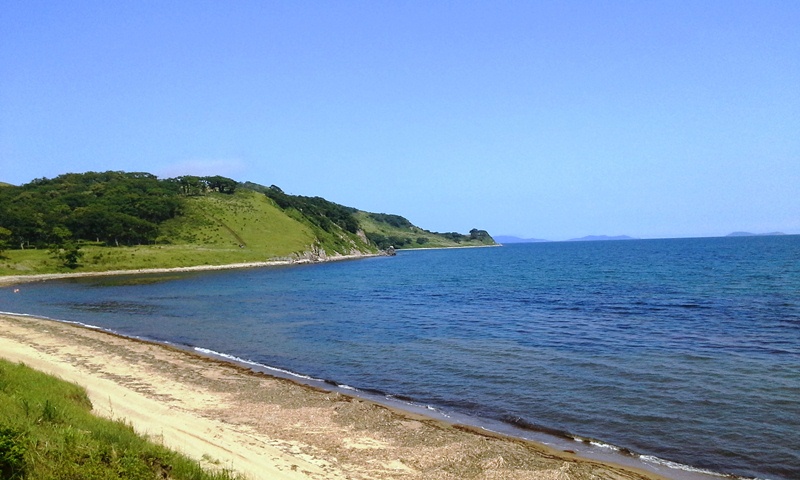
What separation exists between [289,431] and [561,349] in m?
19.7

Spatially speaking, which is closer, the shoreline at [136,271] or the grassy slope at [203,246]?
the shoreline at [136,271]

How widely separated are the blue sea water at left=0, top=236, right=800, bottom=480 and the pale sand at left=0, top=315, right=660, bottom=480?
264cm

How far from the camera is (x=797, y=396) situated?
2131 centimetres

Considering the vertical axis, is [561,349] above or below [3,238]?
below

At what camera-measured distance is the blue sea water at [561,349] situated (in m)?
18.8

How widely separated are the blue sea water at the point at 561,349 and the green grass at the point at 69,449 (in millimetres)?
12758

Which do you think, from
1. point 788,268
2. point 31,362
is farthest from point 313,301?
point 788,268

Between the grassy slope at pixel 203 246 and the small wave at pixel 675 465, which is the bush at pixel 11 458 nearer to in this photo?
the small wave at pixel 675 465

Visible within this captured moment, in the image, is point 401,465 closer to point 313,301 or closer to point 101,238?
point 313,301

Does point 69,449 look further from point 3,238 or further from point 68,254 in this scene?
point 3,238

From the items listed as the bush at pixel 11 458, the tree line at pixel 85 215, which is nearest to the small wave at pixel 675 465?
the bush at pixel 11 458

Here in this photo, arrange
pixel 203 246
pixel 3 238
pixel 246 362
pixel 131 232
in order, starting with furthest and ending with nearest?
pixel 203 246
pixel 131 232
pixel 3 238
pixel 246 362

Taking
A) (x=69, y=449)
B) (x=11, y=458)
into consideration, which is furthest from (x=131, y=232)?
(x=11, y=458)

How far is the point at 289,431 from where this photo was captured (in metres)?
18.4
